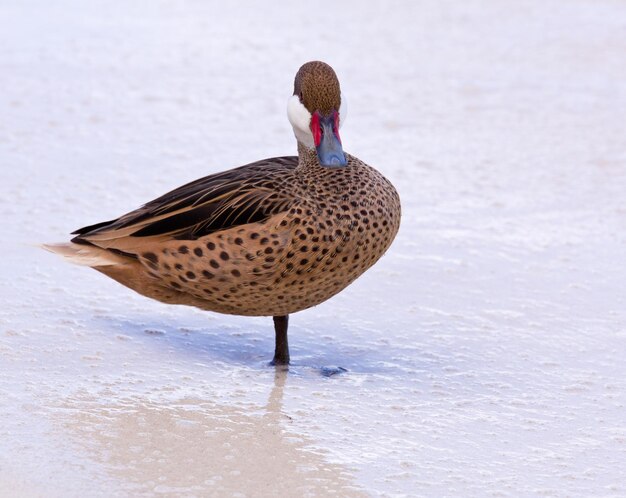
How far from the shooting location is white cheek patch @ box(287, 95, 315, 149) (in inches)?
179

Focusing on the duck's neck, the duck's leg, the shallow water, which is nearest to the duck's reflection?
the shallow water

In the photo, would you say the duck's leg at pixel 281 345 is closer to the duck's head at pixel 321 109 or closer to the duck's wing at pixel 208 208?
the duck's wing at pixel 208 208

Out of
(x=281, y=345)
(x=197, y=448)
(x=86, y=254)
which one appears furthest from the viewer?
(x=86, y=254)

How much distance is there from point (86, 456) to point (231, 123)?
164 inches

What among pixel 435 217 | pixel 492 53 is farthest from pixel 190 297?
pixel 492 53

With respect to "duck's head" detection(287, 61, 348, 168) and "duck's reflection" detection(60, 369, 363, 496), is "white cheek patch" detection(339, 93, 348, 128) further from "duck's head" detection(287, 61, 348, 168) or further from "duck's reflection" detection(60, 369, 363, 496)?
"duck's reflection" detection(60, 369, 363, 496)

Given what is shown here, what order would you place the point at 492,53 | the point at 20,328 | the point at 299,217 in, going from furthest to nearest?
1. the point at 492,53
2. the point at 20,328
3. the point at 299,217

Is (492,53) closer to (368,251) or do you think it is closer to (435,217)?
(435,217)

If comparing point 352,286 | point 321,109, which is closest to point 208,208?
point 321,109

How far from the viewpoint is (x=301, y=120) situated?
14.9ft

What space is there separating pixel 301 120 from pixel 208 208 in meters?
0.48

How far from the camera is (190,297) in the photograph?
451 centimetres

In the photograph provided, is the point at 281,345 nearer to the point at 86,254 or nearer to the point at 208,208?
the point at 208,208

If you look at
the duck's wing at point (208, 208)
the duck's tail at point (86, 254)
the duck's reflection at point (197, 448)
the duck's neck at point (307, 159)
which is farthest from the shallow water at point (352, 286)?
the duck's neck at point (307, 159)
